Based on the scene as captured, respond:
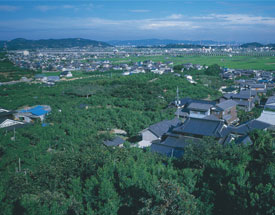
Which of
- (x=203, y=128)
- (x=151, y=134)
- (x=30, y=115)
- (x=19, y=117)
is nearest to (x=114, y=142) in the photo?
(x=151, y=134)

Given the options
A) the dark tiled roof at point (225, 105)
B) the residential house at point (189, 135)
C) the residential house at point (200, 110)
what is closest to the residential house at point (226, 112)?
the dark tiled roof at point (225, 105)

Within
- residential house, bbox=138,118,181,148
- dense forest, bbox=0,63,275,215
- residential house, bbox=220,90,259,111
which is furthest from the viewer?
residential house, bbox=220,90,259,111

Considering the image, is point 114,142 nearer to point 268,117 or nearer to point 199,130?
point 199,130

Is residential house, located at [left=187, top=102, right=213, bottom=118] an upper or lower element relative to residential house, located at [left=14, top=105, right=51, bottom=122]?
upper

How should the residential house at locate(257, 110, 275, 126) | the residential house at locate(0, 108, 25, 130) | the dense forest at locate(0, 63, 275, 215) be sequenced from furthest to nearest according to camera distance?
the residential house at locate(0, 108, 25, 130), the residential house at locate(257, 110, 275, 126), the dense forest at locate(0, 63, 275, 215)

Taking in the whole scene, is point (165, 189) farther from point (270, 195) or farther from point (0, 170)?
point (0, 170)

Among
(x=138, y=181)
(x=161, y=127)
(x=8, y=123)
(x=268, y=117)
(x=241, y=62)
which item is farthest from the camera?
(x=241, y=62)

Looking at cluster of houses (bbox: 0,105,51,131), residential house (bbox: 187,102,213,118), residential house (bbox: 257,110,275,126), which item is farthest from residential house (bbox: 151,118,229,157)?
cluster of houses (bbox: 0,105,51,131)

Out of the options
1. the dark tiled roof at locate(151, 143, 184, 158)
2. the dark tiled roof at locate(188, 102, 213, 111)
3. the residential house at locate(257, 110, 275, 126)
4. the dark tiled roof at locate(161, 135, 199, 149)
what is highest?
the dark tiled roof at locate(188, 102, 213, 111)

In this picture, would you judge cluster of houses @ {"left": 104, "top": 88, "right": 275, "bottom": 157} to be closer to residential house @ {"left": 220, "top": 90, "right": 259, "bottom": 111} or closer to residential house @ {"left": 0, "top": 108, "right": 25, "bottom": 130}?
residential house @ {"left": 220, "top": 90, "right": 259, "bottom": 111}
